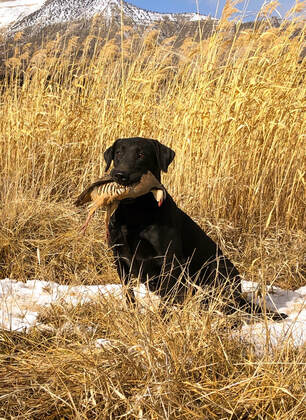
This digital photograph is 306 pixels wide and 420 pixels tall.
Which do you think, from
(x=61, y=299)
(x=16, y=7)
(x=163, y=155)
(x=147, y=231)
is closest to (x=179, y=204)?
(x=163, y=155)

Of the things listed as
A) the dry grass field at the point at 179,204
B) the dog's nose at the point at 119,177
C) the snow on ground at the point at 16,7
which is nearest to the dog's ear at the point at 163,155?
the dog's nose at the point at 119,177

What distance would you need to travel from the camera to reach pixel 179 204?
3.69 m

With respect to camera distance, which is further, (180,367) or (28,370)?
(28,370)

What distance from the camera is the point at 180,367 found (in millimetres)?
1498

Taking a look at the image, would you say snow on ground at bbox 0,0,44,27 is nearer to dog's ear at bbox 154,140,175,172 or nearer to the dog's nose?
dog's ear at bbox 154,140,175,172

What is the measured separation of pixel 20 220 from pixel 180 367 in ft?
6.85

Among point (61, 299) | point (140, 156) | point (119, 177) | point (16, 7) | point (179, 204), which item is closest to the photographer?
point (61, 299)

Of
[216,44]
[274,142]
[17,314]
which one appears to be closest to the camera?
[17,314]

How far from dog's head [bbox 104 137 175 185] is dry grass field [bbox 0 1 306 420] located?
57 cm

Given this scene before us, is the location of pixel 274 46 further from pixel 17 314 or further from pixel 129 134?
pixel 17 314

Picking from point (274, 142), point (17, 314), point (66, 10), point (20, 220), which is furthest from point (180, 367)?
point (66, 10)

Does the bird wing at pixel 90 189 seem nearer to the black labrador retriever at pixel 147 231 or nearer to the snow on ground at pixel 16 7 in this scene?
the black labrador retriever at pixel 147 231

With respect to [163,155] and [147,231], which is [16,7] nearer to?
[163,155]

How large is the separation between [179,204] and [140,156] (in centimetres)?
108
